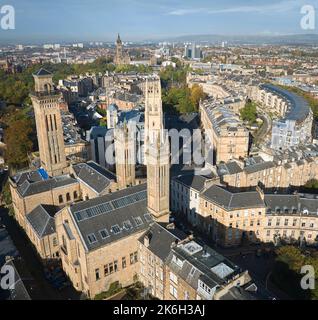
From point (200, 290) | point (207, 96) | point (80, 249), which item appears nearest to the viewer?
point (200, 290)

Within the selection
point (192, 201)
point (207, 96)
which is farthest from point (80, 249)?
point (207, 96)

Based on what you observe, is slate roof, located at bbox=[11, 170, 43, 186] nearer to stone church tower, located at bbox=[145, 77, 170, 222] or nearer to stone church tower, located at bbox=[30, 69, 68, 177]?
stone church tower, located at bbox=[30, 69, 68, 177]

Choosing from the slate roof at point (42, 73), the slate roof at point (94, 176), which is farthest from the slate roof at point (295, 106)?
the slate roof at point (42, 73)

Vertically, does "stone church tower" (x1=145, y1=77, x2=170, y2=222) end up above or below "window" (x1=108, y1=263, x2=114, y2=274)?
above

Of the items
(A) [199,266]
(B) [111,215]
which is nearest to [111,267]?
(B) [111,215]

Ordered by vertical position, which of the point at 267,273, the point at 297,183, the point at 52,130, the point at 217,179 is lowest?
the point at 267,273

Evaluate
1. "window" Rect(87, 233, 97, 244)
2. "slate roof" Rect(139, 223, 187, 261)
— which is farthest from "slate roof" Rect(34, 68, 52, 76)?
"slate roof" Rect(139, 223, 187, 261)

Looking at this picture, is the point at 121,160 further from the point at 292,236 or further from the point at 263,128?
the point at 263,128
